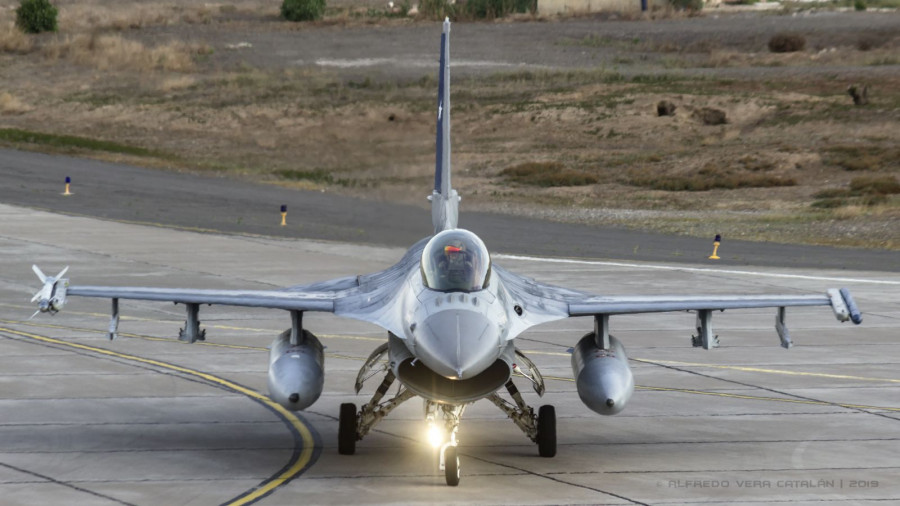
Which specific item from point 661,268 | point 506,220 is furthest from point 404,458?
point 506,220

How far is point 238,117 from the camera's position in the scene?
73.8 metres

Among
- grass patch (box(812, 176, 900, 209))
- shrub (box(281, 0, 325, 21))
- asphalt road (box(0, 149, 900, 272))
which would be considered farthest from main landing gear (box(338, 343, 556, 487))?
shrub (box(281, 0, 325, 21))

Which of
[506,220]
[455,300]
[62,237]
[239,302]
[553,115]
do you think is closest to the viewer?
[455,300]

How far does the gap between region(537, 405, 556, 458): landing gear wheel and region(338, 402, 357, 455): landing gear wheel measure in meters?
2.74

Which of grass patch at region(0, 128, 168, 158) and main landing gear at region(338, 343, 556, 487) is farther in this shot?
grass patch at region(0, 128, 168, 158)

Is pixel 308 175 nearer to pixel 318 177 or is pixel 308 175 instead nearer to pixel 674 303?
pixel 318 177

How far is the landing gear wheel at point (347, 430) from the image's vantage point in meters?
19.5

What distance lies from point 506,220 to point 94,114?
35549mm

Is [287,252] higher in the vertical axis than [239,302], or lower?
lower

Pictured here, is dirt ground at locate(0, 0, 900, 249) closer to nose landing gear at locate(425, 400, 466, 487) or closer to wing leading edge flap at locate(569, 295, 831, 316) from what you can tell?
wing leading edge flap at locate(569, 295, 831, 316)

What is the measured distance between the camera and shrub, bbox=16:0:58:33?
9994 centimetres

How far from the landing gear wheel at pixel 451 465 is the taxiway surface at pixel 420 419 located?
21cm

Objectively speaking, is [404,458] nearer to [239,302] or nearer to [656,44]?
[239,302]

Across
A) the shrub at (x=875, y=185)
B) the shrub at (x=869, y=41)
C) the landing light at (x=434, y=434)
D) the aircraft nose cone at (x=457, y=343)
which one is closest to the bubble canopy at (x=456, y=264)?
the aircraft nose cone at (x=457, y=343)
